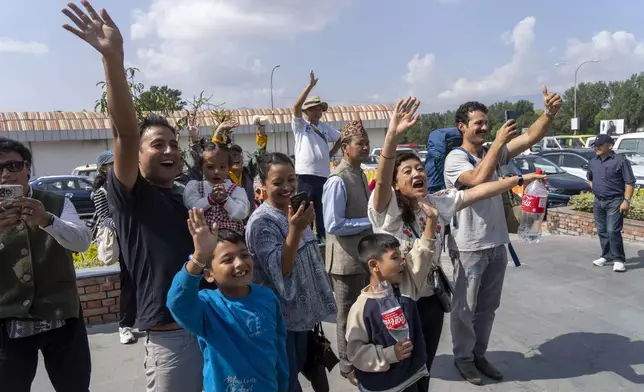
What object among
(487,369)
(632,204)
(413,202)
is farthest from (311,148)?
(632,204)

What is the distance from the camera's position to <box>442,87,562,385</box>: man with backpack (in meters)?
3.34

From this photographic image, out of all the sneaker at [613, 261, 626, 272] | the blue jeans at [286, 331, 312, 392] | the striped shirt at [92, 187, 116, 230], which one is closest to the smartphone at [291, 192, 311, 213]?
the blue jeans at [286, 331, 312, 392]

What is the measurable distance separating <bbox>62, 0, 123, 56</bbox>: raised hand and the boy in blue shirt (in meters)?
0.84

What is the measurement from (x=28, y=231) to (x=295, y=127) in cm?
324

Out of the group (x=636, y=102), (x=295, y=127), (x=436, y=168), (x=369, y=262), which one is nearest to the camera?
(x=369, y=262)

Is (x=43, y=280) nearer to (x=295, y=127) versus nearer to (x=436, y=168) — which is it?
(x=436, y=168)

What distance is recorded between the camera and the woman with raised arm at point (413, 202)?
2723mm

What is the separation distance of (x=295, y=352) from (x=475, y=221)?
164 cm

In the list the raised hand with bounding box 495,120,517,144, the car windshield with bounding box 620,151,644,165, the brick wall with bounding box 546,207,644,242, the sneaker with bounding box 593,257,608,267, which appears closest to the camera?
the raised hand with bounding box 495,120,517,144

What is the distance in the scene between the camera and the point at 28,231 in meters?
2.34

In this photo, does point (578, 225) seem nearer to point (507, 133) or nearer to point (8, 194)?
point (507, 133)

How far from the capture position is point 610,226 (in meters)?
6.17

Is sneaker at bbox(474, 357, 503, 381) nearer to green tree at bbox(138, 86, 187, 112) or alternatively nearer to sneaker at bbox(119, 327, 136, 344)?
sneaker at bbox(119, 327, 136, 344)

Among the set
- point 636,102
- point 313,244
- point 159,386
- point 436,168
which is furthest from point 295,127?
point 636,102
